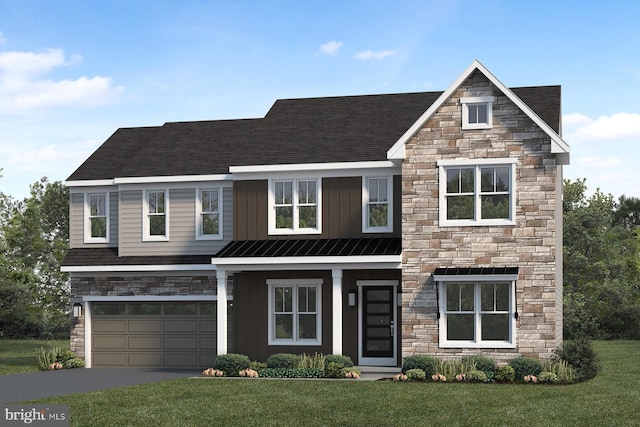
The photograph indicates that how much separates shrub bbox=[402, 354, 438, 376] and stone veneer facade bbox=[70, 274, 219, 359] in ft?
23.1

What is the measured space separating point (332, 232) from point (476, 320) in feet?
18.0

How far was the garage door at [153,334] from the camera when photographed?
101 ft

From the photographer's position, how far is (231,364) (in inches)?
1061

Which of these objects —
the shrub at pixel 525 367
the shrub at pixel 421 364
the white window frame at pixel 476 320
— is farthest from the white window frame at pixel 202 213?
the shrub at pixel 525 367

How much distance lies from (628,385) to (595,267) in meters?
25.9

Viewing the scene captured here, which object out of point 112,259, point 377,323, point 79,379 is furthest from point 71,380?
point 377,323

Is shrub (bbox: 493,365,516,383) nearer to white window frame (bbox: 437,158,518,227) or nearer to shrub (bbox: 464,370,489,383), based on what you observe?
shrub (bbox: 464,370,489,383)

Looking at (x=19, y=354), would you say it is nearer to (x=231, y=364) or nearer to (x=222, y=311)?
(x=222, y=311)

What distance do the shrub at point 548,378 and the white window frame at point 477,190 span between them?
14.0ft

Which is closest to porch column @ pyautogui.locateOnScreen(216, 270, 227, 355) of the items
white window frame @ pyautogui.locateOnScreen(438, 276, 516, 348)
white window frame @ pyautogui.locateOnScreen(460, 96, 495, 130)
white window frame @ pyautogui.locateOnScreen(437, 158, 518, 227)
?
A: white window frame @ pyautogui.locateOnScreen(438, 276, 516, 348)

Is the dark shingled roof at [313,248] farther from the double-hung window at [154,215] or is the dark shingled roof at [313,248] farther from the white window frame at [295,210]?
the double-hung window at [154,215]

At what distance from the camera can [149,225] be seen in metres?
31.6

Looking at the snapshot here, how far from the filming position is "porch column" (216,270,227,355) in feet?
91.6

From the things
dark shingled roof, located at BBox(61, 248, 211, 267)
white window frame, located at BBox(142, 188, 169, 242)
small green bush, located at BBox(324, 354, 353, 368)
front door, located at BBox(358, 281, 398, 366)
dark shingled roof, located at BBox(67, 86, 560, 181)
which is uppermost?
dark shingled roof, located at BBox(67, 86, 560, 181)
